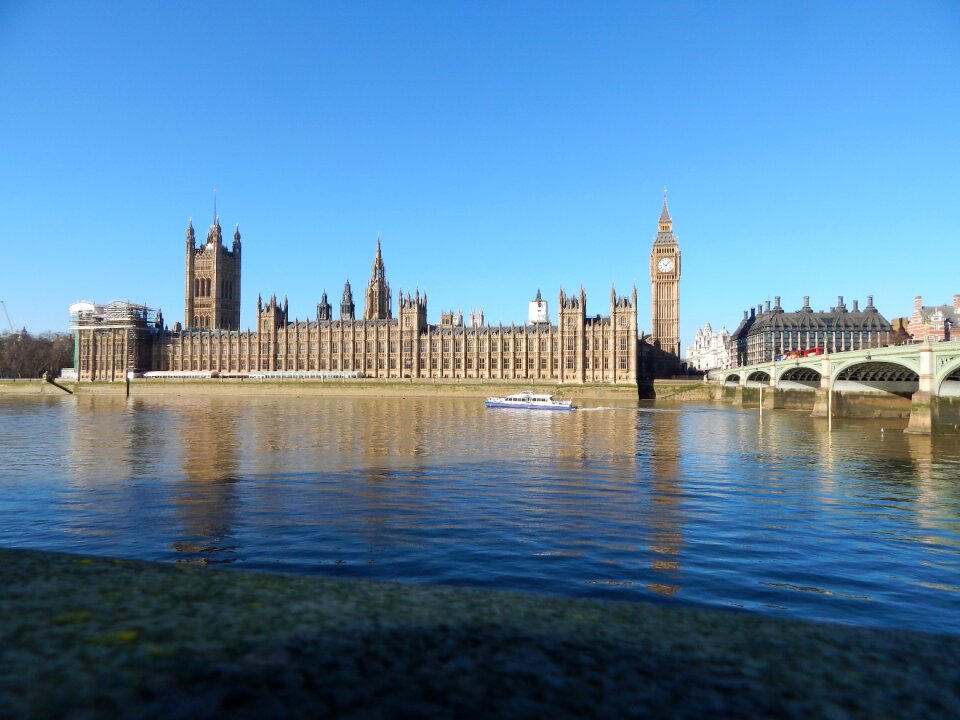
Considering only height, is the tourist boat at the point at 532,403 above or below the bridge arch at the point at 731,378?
below

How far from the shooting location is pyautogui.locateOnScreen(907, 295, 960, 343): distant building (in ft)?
416

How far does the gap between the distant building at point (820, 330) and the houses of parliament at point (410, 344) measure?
3041 centimetres

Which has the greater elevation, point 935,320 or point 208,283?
point 208,283

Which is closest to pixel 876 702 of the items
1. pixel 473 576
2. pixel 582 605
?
pixel 582 605

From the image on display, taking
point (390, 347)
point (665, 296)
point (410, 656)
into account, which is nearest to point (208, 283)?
point (390, 347)

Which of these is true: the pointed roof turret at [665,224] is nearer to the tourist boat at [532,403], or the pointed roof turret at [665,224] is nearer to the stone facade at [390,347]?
the stone facade at [390,347]

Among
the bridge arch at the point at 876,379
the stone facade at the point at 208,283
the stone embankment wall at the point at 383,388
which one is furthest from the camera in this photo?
the stone facade at the point at 208,283

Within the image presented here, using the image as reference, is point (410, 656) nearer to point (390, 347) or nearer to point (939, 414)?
point (939, 414)

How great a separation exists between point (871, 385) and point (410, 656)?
74865 millimetres

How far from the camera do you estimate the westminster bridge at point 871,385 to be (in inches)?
1742

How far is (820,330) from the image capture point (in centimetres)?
16050

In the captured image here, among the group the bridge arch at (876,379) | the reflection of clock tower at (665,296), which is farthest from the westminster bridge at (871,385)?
the reflection of clock tower at (665,296)

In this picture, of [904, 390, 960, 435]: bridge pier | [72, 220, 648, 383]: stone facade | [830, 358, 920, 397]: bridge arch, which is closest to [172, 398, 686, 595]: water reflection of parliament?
[904, 390, 960, 435]: bridge pier

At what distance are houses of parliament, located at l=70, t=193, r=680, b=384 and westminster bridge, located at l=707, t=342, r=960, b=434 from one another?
3220 centimetres
